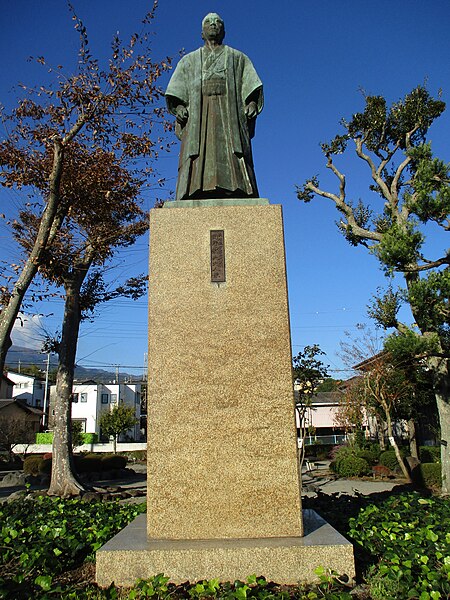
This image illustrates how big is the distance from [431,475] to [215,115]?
15.5m

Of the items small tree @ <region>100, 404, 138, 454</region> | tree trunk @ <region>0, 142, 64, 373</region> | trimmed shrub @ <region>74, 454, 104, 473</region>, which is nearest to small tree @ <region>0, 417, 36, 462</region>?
trimmed shrub @ <region>74, 454, 104, 473</region>

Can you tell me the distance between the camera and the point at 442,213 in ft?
37.5

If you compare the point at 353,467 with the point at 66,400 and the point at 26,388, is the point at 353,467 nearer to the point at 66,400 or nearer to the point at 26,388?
the point at 66,400

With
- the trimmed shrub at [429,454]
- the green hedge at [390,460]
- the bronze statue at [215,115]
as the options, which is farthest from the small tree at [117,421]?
the bronze statue at [215,115]

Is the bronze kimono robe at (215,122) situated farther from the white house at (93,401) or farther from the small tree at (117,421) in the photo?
the white house at (93,401)

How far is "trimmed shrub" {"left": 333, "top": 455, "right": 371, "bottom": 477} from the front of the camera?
1953 cm

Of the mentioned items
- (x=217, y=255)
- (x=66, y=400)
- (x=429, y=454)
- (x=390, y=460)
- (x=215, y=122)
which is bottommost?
(x=390, y=460)

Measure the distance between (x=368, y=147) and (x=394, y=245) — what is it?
262 inches

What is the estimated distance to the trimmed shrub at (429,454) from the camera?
63.3 feet

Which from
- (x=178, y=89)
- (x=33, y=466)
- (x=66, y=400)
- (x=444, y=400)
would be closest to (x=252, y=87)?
(x=178, y=89)

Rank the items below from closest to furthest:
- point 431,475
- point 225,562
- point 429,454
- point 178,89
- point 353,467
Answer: point 225,562 → point 178,89 → point 431,475 → point 353,467 → point 429,454

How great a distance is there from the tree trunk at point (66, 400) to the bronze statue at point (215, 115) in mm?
10285

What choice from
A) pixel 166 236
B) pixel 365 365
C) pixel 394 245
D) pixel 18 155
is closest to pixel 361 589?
pixel 166 236

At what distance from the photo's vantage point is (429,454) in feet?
64.9
